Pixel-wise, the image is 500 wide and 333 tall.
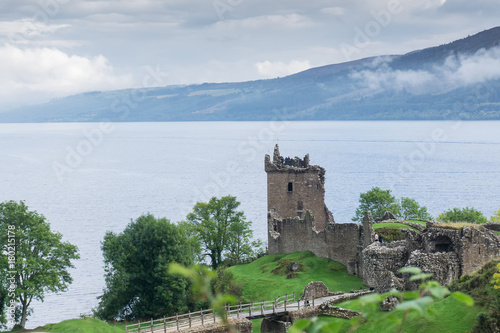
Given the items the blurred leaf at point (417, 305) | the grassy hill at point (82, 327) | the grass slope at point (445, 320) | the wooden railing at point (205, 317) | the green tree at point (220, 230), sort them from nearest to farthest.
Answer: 1. the blurred leaf at point (417, 305)
2. the grass slope at point (445, 320)
3. the wooden railing at point (205, 317)
4. the grassy hill at point (82, 327)
5. the green tree at point (220, 230)

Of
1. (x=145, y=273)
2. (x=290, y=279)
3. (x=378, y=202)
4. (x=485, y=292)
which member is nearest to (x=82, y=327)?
(x=145, y=273)

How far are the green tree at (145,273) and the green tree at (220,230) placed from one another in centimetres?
1704

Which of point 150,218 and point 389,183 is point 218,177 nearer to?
point 389,183

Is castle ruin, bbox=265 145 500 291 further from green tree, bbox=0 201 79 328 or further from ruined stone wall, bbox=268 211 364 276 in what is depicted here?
green tree, bbox=0 201 79 328

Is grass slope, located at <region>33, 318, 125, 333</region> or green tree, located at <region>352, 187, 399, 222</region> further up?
green tree, located at <region>352, 187, 399, 222</region>

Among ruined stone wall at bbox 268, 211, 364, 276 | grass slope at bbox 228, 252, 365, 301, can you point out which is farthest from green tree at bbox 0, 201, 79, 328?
ruined stone wall at bbox 268, 211, 364, 276

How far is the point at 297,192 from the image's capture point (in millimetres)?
67688

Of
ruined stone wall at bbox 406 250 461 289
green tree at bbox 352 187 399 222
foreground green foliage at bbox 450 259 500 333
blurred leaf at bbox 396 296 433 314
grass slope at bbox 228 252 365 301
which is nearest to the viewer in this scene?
blurred leaf at bbox 396 296 433 314

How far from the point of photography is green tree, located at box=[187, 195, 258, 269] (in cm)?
7181

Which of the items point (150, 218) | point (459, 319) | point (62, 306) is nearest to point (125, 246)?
point (150, 218)

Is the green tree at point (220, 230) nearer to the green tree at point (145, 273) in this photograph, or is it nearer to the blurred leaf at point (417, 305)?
the green tree at point (145, 273)

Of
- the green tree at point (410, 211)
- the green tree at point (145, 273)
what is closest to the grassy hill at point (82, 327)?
the green tree at point (145, 273)

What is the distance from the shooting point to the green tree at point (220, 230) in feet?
236

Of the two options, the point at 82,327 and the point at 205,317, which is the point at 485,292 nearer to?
the point at 205,317
